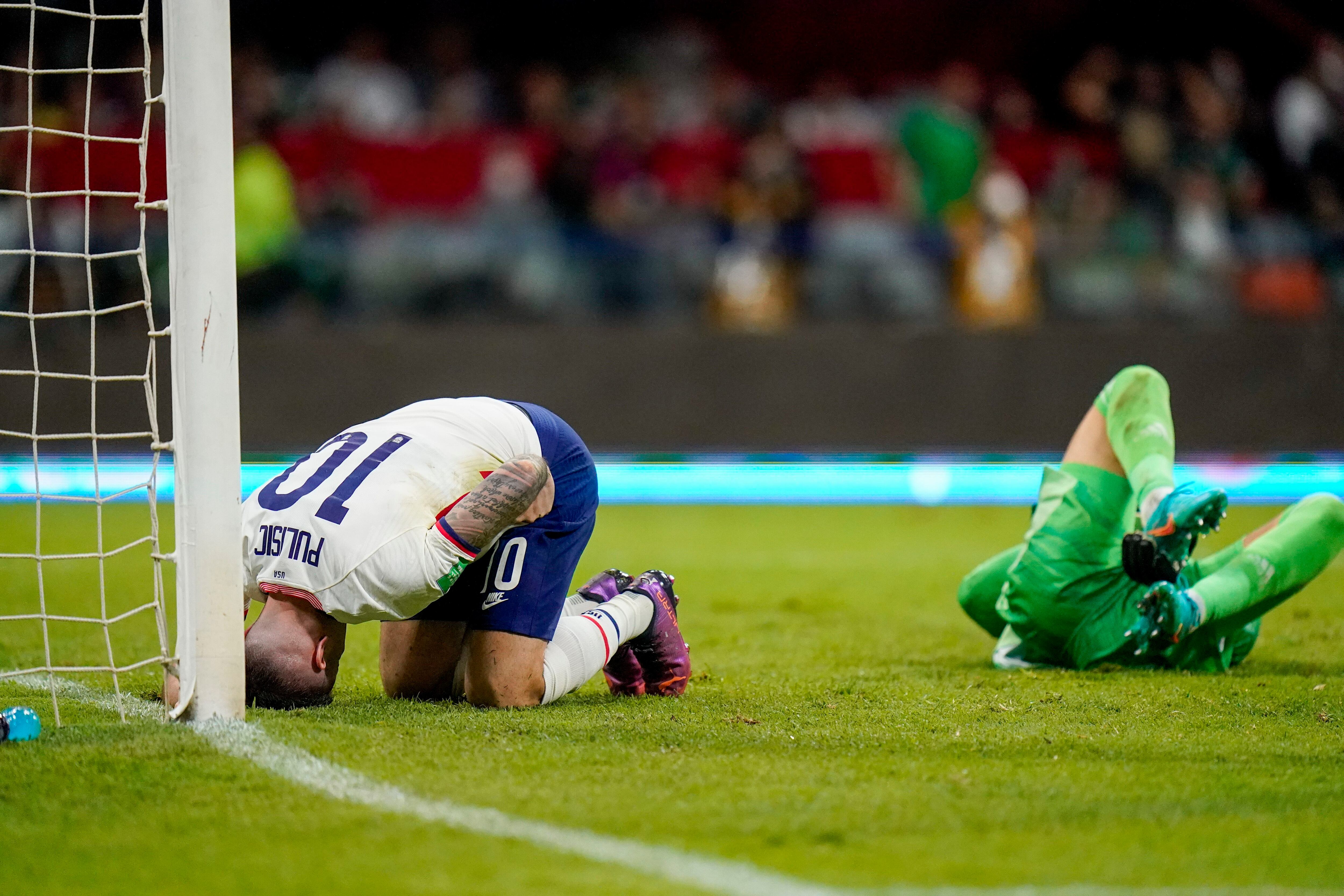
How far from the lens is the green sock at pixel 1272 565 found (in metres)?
4.05

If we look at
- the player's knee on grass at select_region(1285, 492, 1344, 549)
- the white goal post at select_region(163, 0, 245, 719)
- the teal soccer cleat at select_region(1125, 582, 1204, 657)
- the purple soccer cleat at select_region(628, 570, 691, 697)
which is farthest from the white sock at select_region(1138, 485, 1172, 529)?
the white goal post at select_region(163, 0, 245, 719)

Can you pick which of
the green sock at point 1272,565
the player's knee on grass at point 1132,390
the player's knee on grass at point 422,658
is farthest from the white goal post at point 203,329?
the green sock at point 1272,565

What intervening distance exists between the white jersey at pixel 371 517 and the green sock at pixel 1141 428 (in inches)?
66.5

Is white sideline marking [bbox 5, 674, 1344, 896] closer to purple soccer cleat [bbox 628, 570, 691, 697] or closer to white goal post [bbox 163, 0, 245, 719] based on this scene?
white goal post [bbox 163, 0, 245, 719]

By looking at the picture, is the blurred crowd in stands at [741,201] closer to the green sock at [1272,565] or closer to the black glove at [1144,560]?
the green sock at [1272,565]

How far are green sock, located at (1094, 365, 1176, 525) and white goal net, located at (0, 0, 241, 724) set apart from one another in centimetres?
241

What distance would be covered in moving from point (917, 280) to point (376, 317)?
3.72 meters

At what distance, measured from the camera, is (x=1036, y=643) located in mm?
4359

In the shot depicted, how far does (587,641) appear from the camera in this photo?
3.78 metres

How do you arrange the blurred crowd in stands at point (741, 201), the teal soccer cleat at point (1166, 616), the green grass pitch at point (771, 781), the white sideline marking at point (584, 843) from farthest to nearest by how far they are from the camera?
the blurred crowd in stands at point (741, 201) → the teal soccer cleat at point (1166, 616) → the green grass pitch at point (771, 781) → the white sideline marking at point (584, 843)

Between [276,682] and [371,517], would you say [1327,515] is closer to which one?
[371,517]

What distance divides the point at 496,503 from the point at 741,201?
7093 mm

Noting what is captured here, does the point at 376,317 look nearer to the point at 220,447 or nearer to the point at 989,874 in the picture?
the point at 220,447

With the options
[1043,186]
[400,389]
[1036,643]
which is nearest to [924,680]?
[1036,643]
